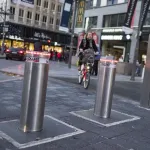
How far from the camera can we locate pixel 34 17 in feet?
191

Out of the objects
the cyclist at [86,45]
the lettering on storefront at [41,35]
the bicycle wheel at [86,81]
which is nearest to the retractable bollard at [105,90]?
the bicycle wheel at [86,81]

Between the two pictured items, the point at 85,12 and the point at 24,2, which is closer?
the point at 24,2

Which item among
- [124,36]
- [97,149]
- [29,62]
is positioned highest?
[124,36]

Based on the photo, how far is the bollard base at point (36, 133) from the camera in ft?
12.7

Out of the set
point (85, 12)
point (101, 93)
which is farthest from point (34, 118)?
point (85, 12)

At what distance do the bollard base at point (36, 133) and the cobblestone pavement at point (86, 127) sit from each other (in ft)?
0.32

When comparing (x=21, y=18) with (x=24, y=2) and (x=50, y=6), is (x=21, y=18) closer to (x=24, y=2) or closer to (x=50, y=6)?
(x=50, y=6)

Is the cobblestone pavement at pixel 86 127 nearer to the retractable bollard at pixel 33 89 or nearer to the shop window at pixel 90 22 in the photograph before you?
the retractable bollard at pixel 33 89

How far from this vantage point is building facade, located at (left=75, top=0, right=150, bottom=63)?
1065 inches

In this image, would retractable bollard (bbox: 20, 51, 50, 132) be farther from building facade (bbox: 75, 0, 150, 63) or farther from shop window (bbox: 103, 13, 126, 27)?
shop window (bbox: 103, 13, 126, 27)

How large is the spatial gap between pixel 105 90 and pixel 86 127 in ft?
3.34

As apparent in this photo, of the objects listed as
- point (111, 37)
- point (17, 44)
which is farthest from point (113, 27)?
point (17, 44)

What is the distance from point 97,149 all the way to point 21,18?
178 feet

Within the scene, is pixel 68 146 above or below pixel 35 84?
below
